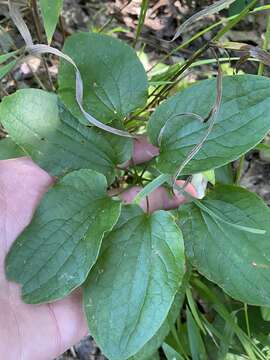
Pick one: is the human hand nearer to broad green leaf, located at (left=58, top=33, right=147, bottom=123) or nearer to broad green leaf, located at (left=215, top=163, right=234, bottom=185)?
broad green leaf, located at (left=58, top=33, right=147, bottom=123)

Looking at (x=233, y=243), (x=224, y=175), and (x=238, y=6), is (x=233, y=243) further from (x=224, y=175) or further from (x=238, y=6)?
(x=238, y=6)

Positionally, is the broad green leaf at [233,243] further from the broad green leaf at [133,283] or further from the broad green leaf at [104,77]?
the broad green leaf at [104,77]

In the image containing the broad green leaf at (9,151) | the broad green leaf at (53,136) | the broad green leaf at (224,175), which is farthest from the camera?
A: the broad green leaf at (224,175)

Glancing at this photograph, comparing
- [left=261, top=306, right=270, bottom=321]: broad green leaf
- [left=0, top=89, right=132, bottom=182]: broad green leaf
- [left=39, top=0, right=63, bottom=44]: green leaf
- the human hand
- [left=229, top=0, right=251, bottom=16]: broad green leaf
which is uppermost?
[left=39, top=0, right=63, bottom=44]: green leaf

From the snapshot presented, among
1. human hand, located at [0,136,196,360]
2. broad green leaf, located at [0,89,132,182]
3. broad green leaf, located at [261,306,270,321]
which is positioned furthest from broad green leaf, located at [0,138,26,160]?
broad green leaf, located at [261,306,270,321]

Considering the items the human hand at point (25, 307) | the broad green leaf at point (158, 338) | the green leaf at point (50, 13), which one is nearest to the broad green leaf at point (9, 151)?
the human hand at point (25, 307)

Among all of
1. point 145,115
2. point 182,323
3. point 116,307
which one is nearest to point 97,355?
point 182,323
